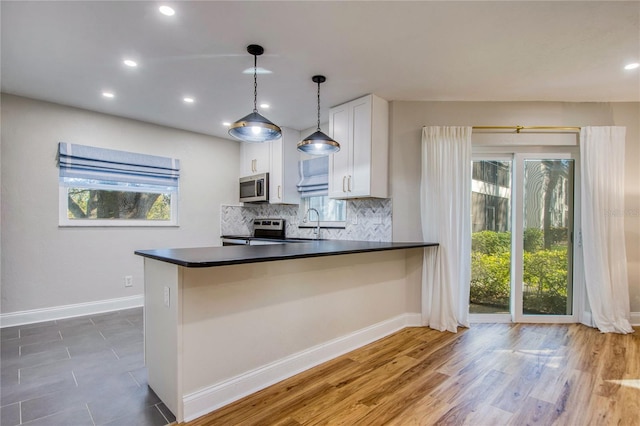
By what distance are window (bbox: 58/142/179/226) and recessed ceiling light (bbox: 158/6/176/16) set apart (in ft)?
8.57

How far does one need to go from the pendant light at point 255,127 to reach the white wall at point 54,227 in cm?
259

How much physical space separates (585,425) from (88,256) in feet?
16.0

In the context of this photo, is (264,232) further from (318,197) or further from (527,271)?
(527,271)

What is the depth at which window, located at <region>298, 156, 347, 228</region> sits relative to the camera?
14.2 feet

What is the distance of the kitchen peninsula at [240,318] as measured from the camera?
1.83m

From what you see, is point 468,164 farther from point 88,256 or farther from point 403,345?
point 88,256

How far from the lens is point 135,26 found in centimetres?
222

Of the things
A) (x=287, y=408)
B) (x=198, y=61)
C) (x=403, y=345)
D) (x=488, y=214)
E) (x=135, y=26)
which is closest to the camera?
(x=287, y=408)

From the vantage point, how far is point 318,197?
4.68 metres

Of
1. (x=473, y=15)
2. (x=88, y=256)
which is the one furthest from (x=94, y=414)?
(x=473, y=15)

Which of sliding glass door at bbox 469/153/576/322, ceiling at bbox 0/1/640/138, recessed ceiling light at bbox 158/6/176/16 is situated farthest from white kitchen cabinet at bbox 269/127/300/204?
recessed ceiling light at bbox 158/6/176/16

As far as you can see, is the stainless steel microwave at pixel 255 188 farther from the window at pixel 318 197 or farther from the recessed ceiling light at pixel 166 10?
the recessed ceiling light at pixel 166 10

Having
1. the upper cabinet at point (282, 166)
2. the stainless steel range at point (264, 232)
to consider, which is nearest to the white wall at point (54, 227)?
the stainless steel range at point (264, 232)

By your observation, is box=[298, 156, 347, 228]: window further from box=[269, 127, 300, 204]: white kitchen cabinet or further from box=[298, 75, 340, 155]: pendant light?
box=[298, 75, 340, 155]: pendant light
